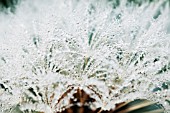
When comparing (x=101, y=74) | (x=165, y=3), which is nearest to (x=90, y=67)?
(x=101, y=74)

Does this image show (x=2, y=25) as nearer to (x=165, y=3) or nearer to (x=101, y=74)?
(x=101, y=74)

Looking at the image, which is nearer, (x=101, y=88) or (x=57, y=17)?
(x=101, y=88)

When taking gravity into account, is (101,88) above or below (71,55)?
below

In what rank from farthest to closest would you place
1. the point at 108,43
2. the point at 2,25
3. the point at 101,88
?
the point at 2,25 < the point at 108,43 < the point at 101,88

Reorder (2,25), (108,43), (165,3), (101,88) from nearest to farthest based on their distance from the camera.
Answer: (101,88), (108,43), (2,25), (165,3)

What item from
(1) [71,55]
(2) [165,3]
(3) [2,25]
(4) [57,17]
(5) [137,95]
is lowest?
(5) [137,95]

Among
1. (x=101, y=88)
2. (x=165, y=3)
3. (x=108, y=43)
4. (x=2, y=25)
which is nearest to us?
(x=101, y=88)

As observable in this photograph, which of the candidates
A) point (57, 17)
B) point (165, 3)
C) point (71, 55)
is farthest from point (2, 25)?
point (165, 3)

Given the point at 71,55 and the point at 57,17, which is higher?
the point at 57,17

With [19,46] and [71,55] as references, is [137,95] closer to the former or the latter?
[71,55]
